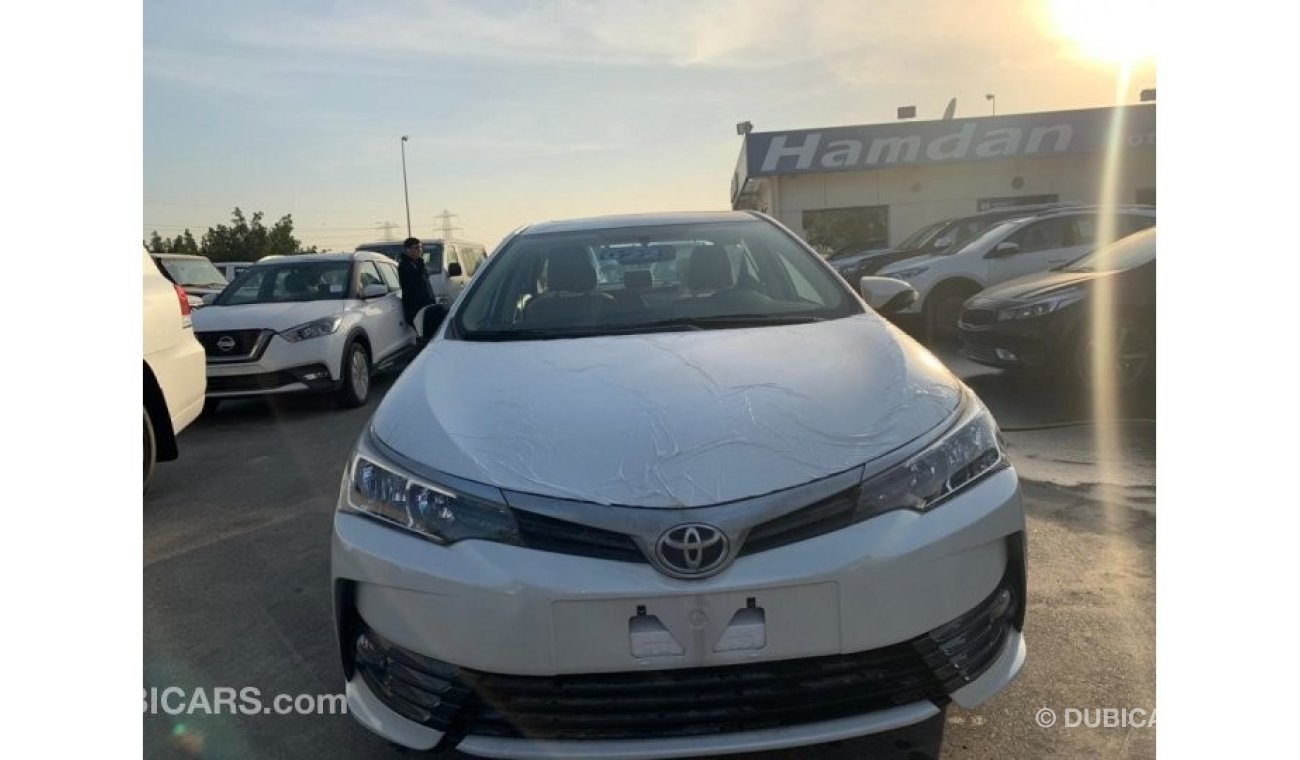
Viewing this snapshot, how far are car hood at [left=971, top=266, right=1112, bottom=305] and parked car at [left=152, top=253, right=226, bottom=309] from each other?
12.1 metres

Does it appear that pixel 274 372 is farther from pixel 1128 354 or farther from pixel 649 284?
pixel 1128 354

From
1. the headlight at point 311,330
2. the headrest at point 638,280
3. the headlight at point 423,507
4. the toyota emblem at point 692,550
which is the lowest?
the toyota emblem at point 692,550

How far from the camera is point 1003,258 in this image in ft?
30.0

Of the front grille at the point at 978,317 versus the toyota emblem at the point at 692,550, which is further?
the front grille at the point at 978,317

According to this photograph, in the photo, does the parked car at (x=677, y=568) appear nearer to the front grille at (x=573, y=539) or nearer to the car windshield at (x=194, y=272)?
the front grille at (x=573, y=539)

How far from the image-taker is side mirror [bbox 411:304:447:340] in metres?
3.52

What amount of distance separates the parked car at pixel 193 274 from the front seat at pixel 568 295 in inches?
478

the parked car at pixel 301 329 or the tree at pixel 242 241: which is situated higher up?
the tree at pixel 242 241

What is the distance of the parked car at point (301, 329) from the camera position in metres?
6.81

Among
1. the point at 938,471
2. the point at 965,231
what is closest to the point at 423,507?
the point at 938,471

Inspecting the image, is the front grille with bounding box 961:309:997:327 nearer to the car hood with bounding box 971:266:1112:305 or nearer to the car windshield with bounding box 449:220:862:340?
the car hood with bounding box 971:266:1112:305

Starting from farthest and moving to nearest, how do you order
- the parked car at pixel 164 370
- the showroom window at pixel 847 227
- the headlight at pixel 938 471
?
the showroom window at pixel 847 227, the parked car at pixel 164 370, the headlight at pixel 938 471

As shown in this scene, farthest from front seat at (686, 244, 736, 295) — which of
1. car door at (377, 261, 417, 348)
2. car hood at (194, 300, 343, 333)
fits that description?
car door at (377, 261, 417, 348)

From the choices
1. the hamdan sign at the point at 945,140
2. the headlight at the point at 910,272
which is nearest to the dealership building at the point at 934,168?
the hamdan sign at the point at 945,140
